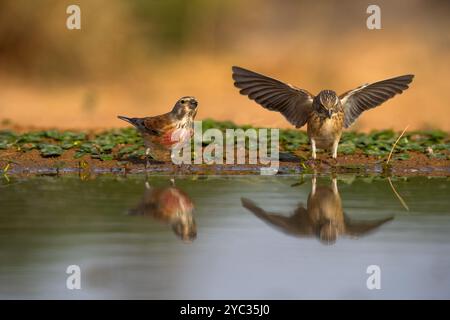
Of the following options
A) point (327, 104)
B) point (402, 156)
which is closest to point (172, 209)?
point (327, 104)

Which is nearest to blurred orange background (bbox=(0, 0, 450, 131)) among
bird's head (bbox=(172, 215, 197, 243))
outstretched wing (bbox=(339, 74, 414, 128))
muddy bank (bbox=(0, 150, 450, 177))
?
outstretched wing (bbox=(339, 74, 414, 128))

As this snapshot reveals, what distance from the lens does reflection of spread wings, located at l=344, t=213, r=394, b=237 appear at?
784cm

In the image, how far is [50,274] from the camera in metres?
6.43

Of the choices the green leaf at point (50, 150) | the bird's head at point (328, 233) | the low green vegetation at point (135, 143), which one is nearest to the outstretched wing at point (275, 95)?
the low green vegetation at point (135, 143)

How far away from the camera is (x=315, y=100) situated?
11.5 m

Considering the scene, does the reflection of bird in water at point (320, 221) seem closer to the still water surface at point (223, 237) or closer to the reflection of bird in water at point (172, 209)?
the still water surface at point (223, 237)

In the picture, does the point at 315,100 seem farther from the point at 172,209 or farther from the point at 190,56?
the point at 190,56

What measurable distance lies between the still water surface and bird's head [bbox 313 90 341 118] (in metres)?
1.05

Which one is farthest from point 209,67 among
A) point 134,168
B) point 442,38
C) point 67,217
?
point 67,217

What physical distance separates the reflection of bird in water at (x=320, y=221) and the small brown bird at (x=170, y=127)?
228 cm

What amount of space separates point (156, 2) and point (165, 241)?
37.8 ft

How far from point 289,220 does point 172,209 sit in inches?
41.3

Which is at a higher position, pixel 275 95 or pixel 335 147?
pixel 275 95

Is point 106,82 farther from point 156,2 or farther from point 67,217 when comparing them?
point 67,217
